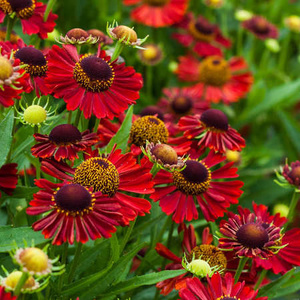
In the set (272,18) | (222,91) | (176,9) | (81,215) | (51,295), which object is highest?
(272,18)

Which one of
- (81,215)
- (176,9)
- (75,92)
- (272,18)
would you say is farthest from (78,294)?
(272,18)

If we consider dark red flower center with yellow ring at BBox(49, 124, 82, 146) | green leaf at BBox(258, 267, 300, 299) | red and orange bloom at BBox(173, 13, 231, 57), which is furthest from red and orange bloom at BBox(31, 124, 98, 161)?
red and orange bloom at BBox(173, 13, 231, 57)

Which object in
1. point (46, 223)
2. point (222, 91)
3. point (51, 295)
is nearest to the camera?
point (46, 223)

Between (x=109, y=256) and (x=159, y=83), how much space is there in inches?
51.9

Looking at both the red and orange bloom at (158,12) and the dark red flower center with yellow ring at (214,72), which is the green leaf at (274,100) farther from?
the red and orange bloom at (158,12)

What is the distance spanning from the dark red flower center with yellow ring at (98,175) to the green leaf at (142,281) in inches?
5.0

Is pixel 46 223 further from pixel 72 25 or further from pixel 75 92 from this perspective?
pixel 72 25

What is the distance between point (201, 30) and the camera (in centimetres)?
219

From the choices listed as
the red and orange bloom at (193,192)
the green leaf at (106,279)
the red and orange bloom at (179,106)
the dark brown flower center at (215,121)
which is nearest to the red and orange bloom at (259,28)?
the red and orange bloom at (179,106)

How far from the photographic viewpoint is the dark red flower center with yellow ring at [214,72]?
2.08 meters

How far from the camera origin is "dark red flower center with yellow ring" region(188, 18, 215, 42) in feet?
7.18

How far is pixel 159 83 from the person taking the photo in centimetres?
219

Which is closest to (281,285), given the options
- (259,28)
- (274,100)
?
(274,100)

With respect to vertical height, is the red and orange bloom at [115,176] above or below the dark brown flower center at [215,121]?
below
